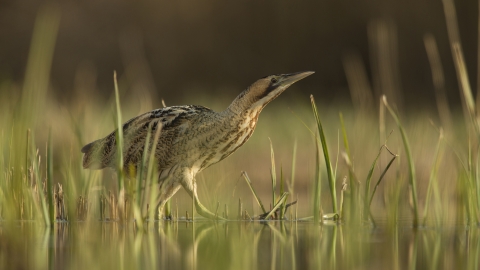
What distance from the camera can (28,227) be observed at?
2.78 m

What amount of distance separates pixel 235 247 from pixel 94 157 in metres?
1.44

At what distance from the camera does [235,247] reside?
2363 millimetres

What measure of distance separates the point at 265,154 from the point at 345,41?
4.80 meters

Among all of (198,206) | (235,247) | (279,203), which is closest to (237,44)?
(198,206)

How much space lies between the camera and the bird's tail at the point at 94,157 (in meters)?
3.58

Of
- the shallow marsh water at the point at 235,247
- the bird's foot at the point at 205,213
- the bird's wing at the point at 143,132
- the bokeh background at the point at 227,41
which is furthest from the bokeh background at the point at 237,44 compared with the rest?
the shallow marsh water at the point at 235,247

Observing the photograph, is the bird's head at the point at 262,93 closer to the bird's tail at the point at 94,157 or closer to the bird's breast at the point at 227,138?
the bird's breast at the point at 227,138

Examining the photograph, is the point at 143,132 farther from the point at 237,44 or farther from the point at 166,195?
the point at 237,44

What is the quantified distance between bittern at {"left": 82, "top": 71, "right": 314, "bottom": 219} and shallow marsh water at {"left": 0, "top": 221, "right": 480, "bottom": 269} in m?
0.60

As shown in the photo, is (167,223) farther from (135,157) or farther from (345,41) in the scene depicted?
(345,41)

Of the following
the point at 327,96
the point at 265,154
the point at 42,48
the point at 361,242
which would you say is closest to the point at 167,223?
the point at 361,242

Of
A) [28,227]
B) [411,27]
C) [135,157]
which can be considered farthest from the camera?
[411,27]

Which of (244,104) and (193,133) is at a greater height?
(244,104)

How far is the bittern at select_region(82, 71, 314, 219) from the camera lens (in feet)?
11.6
